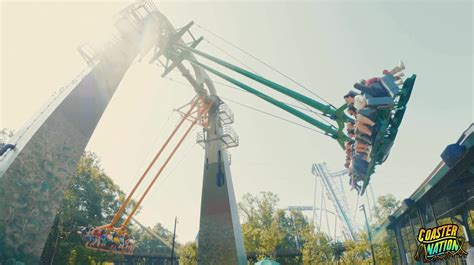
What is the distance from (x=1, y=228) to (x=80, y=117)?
5.38m

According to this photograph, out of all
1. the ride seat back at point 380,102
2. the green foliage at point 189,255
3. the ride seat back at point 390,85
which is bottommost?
the green foliage at point 189,255

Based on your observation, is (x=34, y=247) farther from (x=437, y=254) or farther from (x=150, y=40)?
(x=437, y=254)

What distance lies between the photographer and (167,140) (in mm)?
17938

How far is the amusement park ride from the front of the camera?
22.2ft

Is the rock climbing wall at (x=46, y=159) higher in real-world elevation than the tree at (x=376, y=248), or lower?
higher

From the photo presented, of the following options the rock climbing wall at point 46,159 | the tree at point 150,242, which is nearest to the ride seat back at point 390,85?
the rock climbing wall at point 46,159

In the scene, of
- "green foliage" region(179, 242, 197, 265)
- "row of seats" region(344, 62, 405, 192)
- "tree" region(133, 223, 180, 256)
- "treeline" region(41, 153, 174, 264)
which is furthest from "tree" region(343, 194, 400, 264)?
"tree" region(133, 223, 180, 256)

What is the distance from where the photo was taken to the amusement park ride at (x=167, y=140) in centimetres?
678

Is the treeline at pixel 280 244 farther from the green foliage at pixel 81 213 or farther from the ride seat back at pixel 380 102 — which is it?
the ride seat back at pixel 380 102

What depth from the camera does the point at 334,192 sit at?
173 ft

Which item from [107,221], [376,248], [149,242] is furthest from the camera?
[149,242]

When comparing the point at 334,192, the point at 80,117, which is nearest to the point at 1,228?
the point at 80,117

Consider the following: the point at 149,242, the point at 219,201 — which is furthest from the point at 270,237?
the point at 149,242

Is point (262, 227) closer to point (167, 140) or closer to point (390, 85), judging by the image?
point (167, 140)
